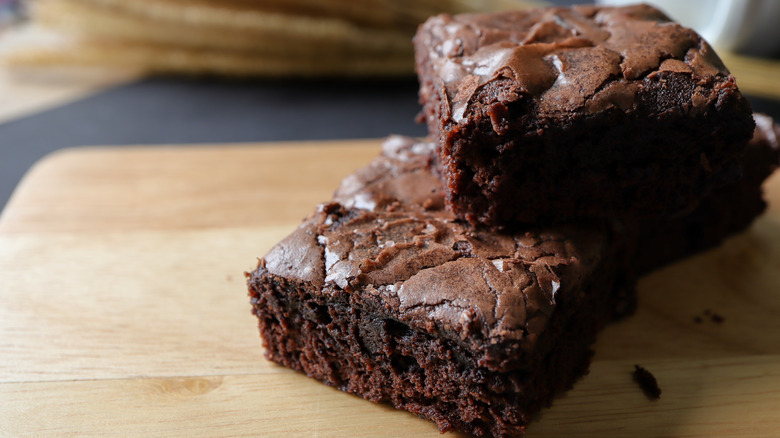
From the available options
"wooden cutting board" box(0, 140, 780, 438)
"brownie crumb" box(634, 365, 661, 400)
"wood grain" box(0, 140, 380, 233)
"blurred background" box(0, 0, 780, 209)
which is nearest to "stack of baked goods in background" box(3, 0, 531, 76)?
"blurred background" box(0, 0, 780, 209)

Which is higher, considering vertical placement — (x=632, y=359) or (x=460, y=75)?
(x=460, y=75)

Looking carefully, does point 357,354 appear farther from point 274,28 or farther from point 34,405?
point 274,28

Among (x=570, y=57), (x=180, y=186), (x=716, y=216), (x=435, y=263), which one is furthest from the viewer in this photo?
(x=180, y=186)

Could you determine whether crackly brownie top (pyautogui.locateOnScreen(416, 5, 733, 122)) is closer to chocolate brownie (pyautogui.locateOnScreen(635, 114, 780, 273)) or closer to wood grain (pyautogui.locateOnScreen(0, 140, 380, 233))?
chocolate brownie (pyautogui.locateOnScreen(635, 114, 780, 273))

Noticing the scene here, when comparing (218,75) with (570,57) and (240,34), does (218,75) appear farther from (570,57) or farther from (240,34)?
(570,57)

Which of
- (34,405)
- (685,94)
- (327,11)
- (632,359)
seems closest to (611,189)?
(685,94)

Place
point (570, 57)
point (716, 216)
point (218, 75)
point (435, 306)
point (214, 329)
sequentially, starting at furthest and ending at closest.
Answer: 1. point (218, 75)
2. point (716, 216)
3. point (214, 329)
4. point (570, 57)
5. point (435, 306)

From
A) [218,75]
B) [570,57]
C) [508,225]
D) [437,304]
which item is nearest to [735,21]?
[570,57]
